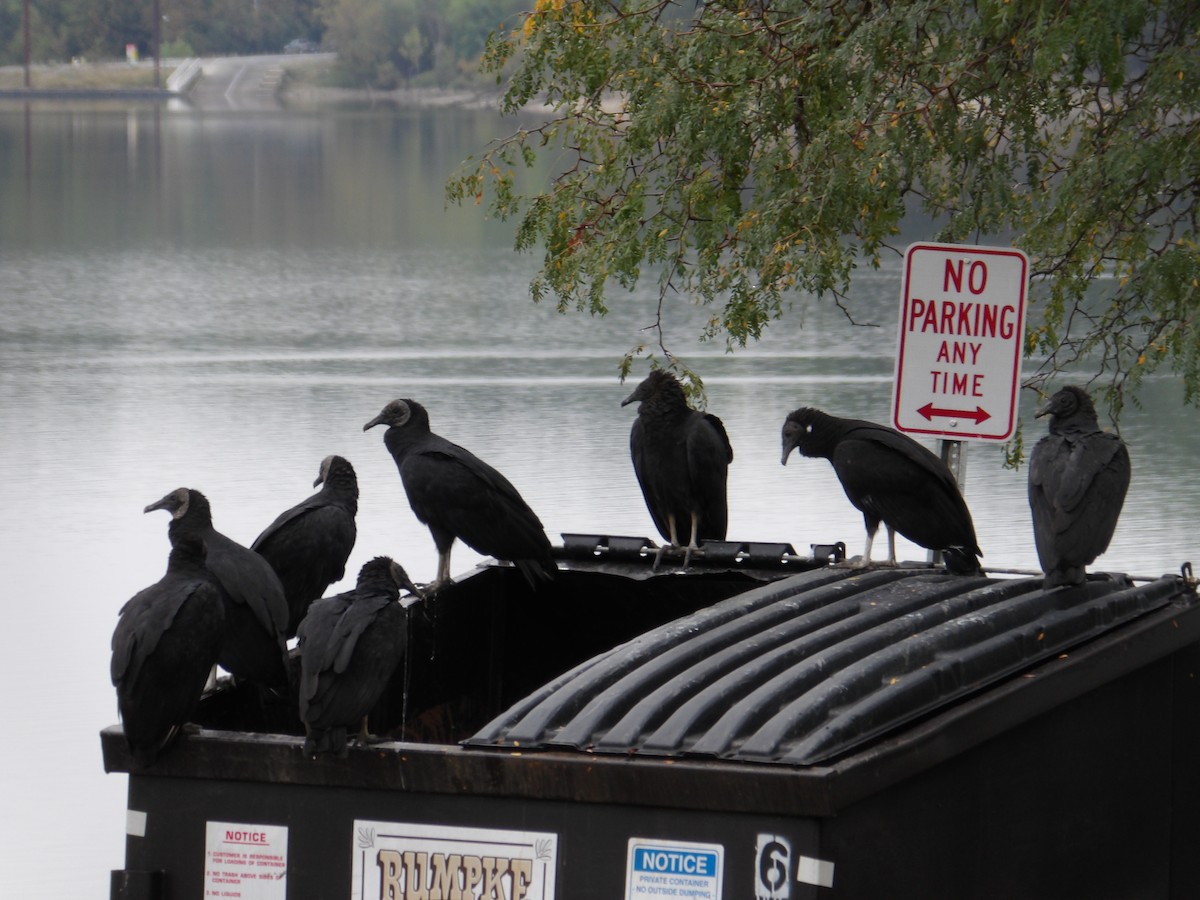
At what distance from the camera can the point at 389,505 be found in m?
13.0

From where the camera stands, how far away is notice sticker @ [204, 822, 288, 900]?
11.0ft

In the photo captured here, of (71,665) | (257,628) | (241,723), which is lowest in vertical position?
(71,665)

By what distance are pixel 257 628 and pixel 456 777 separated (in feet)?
3.19

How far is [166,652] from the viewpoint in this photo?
141 inches

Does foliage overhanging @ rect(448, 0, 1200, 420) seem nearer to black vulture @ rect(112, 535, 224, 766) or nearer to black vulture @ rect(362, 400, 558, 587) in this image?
black vulture @ rect(362, 400, 558, 587)

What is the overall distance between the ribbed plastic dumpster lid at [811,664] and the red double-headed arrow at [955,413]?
3.96 ft

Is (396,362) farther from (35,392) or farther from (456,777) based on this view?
(456,777)

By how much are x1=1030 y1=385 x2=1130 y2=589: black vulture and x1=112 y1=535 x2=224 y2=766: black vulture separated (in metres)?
1.92

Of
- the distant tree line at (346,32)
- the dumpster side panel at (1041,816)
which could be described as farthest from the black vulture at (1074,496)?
the distant tree line at (346,32)

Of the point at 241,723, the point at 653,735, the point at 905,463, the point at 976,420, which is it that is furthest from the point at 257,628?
the point at 976,420

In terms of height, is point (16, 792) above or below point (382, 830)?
below

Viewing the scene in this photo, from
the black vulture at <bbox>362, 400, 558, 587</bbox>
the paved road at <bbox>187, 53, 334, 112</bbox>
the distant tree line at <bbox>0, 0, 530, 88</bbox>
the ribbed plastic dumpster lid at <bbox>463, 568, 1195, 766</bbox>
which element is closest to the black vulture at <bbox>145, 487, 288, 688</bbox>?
the ribbed plastic dumpster lid at <bbox>463, 568, 1195, 766</bbox>

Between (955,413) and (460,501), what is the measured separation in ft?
4.98

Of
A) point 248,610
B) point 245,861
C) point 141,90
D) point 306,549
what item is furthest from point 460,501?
point 141,90
